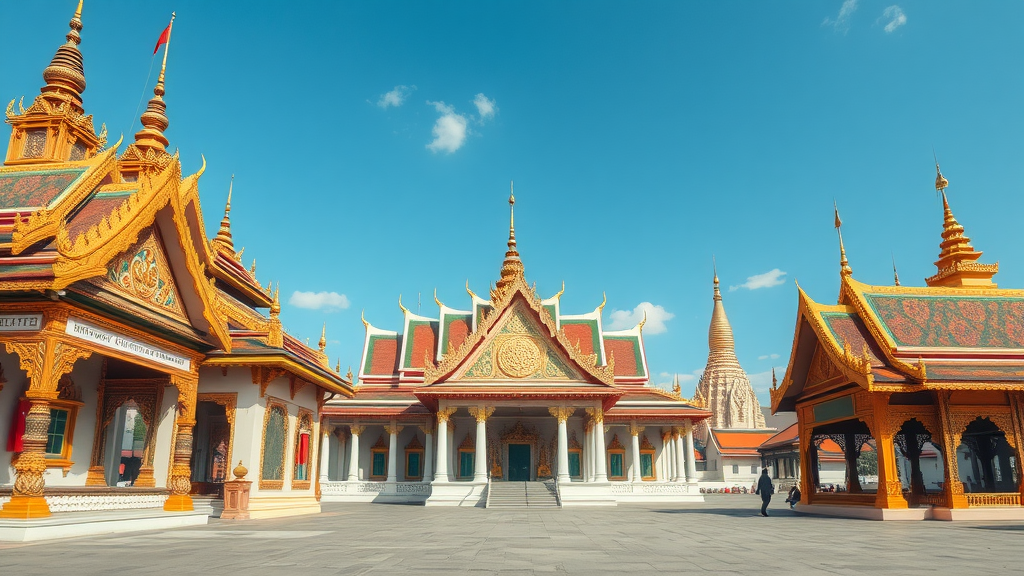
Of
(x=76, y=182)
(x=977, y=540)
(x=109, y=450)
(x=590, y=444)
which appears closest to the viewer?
(x=977, y=540)

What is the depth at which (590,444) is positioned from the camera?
26.5 meters

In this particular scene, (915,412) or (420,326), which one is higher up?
(420,326)

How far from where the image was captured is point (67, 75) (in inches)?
639

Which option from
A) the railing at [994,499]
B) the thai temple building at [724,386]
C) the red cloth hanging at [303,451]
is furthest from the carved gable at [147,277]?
the thai temple building at [724,386]

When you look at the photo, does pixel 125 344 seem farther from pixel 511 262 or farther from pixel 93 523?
pixel 511 262

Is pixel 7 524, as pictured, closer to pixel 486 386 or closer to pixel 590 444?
pixel 486 386

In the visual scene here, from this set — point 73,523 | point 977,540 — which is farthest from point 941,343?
point 73,523

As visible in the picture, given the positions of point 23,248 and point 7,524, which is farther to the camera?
point 23,248

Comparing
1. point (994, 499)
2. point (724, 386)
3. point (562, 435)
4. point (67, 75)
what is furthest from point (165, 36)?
point (724, 386)

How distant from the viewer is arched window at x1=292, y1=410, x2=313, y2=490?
1695cm

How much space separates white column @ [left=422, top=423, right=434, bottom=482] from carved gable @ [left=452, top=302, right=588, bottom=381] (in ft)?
19.1

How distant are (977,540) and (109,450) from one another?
1573cm

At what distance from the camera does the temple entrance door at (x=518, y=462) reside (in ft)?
96.9

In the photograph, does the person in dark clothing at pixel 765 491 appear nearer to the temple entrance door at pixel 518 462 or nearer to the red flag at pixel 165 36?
the temple entrance door at pixel 518 462
